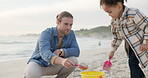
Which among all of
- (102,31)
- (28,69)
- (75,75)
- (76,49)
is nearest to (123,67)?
(75,75)

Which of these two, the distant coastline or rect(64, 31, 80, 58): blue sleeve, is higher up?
rect(64, 31, 80, 58): blue sleeve

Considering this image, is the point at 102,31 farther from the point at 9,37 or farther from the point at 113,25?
the point at 113,25

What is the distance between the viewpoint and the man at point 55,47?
255 centimetres

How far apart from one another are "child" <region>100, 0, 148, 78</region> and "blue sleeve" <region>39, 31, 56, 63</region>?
0.72 metres

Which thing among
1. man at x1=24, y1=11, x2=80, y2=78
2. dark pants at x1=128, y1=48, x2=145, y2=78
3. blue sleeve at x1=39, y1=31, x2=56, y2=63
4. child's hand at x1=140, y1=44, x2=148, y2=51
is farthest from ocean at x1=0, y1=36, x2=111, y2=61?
child's hand at x1=140, y1=44, x2=148, y2=51

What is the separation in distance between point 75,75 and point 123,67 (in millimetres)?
951

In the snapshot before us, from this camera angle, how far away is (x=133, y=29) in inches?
91.5

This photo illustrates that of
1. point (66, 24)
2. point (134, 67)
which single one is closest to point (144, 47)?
point (134, 67)

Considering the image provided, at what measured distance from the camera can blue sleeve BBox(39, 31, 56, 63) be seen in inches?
90.8

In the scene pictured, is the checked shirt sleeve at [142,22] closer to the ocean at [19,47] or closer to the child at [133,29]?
the child at [133,29]

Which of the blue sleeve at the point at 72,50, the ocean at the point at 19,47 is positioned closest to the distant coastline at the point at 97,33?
the ocean at the point at 19,47

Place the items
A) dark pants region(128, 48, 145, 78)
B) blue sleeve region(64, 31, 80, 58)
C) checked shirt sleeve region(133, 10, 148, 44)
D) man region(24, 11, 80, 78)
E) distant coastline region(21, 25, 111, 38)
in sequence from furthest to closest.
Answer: distant coastline region(21, 25, 111, 38) < blue sleeve region(64, 31, 80, 58) < man region(24, 11, 80, 78) < dark pants region(128, 48, 145, 78) < checked shirt sleeve region(133, 10, 148, 44)

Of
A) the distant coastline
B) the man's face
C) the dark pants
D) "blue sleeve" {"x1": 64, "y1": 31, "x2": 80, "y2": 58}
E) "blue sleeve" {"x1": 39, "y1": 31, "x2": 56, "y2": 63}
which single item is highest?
the man's face

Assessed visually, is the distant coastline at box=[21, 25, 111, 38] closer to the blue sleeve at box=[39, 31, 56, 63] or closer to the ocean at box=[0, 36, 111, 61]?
the ocean at box=[0, 36, 111, 61]
